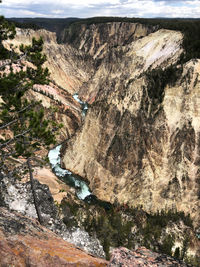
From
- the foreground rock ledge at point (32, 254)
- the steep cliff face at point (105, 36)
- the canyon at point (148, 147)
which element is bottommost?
the canyon at point (148, 147)

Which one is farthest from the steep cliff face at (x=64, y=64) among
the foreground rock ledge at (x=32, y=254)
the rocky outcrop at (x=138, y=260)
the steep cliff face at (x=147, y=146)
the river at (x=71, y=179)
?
the rocky outcrop at (x=138, y=260)

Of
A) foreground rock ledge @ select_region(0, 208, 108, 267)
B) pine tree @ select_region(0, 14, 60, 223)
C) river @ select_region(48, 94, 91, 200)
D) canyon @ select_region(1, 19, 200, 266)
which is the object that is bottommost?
river @ select_region(48, 94, 91, 200)

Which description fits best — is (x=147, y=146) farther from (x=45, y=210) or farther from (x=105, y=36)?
(x=105, y=36)

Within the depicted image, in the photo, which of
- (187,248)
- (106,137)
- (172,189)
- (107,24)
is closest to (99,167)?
(106,137)

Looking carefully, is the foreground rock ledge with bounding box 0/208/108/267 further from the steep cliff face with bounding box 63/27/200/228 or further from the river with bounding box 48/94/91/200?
the river with bounding box 48/94/91/200

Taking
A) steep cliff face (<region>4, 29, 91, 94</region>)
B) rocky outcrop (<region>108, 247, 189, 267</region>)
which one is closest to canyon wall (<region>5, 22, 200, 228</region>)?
rocky outcrop (<region>108, 247, 189, 267</region>)

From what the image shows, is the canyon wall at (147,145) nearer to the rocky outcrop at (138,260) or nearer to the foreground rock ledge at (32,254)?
the rocky outcrop at (138,260)
